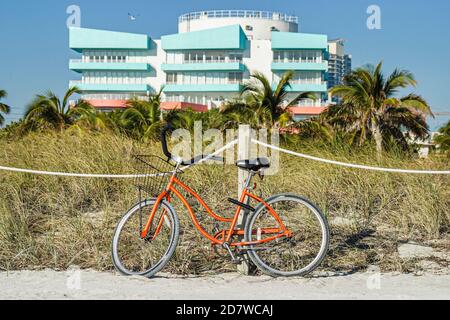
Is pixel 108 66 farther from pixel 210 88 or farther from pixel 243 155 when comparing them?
pixel 243 155

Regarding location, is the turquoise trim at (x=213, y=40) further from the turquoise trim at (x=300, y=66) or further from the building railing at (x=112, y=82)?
the building railing at (x=112, y=82)

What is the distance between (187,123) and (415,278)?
2529 centimetres

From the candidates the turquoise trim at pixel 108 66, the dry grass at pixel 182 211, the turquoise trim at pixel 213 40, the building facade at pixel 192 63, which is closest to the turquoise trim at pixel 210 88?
the building facade at pixel 192 63

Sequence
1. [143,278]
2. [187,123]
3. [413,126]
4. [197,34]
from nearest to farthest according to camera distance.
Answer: [143,278] < [413,126] < [187,123] < [197,34]

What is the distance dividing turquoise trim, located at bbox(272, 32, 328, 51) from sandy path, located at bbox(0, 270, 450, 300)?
74593 mm

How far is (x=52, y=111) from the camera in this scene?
26.8 metres

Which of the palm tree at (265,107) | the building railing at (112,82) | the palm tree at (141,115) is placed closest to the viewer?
the palm tree at (265,107)

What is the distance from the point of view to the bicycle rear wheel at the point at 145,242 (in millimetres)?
4859

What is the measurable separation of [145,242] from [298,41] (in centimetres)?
7581

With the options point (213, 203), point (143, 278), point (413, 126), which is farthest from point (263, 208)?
point (413, 126)

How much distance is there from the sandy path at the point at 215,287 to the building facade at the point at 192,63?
71.6 m
